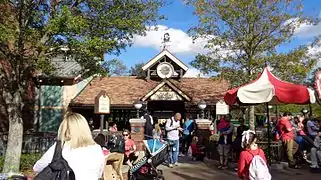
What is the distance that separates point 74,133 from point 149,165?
6179mm

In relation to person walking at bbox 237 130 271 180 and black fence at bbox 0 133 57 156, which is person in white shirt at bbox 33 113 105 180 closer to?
person walking at bbox 237 130 271 180

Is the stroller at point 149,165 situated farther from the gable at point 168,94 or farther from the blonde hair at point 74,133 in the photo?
the gable at point 168,94

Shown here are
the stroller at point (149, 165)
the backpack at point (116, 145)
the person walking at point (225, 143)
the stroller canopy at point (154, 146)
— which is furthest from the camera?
the person walking at point (225, 143)

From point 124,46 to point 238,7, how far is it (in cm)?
676

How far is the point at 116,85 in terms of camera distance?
2656cm

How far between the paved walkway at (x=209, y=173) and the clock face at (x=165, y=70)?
535 inches

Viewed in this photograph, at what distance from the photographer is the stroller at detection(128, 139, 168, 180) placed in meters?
9.66

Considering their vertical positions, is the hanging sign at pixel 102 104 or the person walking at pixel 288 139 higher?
the hanging sign at pixel 102 104

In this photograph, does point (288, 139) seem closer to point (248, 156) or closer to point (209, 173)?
point (209, 173)

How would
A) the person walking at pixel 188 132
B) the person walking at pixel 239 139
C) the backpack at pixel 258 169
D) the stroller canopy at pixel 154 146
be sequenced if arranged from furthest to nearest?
1. the person walking at pixel 188 132
2. the person walking at pixel 239 139
3. the stroller canopy at pixel 154 146
4. the backpack at pixel 258 169

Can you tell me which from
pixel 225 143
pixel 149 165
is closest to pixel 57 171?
pixel 149 165

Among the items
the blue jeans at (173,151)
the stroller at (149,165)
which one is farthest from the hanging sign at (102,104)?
the stroller at (149,165)

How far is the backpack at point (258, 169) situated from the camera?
585 centimetres

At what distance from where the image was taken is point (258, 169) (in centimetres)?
586
